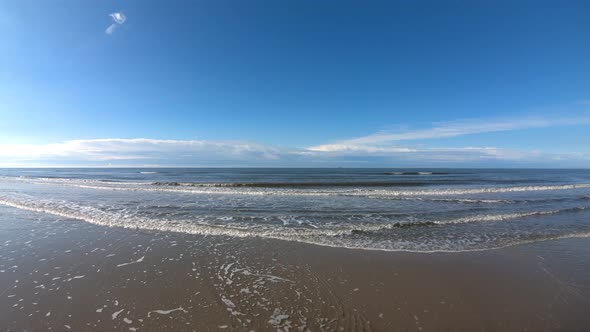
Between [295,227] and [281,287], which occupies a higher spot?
[295,227]

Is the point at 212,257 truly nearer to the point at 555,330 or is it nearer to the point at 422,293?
the point at 422,293

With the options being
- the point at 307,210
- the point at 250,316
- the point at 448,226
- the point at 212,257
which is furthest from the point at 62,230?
the point at 448,226

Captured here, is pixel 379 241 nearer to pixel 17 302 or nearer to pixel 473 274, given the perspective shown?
pixel 473 274

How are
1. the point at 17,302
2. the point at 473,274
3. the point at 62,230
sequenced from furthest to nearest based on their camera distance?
the point at 62,230, the point at 473,274, the point at 17,302

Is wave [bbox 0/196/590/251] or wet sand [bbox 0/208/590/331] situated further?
wave [bbox 0/196/590/251]

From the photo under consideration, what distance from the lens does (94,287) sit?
232 inches

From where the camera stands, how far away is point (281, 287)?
5988 millimetres

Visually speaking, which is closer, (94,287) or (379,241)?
(94,287)

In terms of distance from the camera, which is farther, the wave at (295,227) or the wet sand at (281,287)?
the wave at (295,227)

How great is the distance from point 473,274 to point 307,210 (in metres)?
10.2

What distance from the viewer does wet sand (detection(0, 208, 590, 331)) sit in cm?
468

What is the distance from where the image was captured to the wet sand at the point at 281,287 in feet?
15.4

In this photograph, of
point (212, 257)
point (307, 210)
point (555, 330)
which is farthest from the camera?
point (307, 210)

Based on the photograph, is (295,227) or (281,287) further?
(295,227)
